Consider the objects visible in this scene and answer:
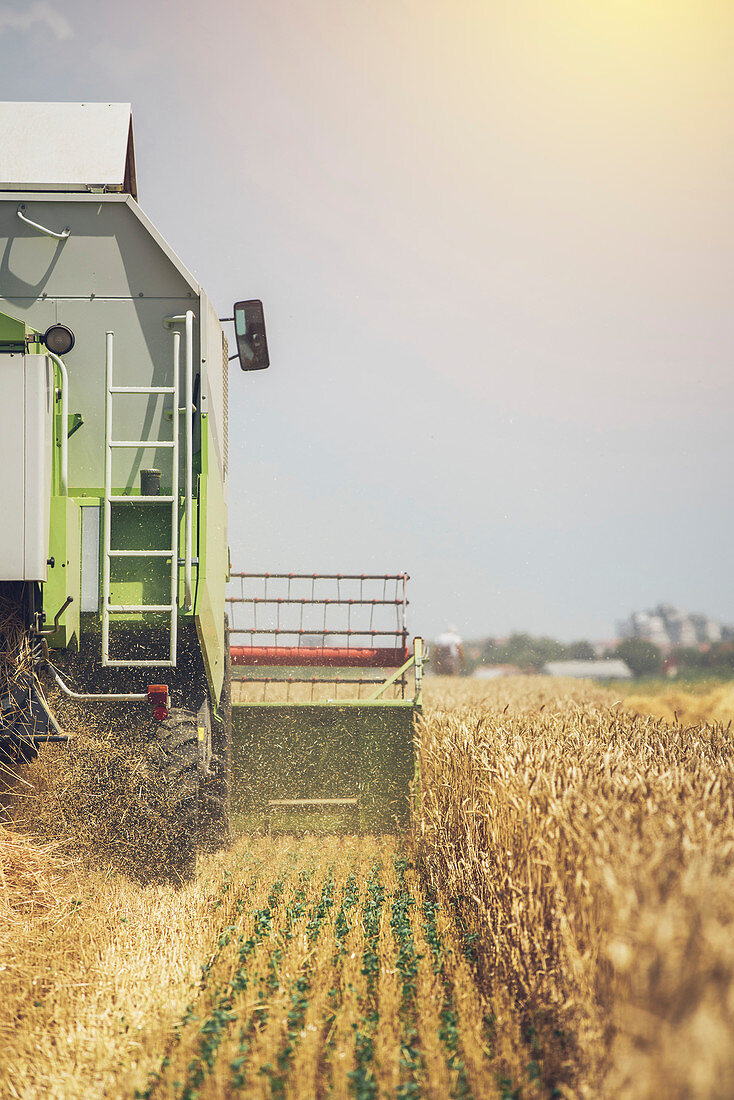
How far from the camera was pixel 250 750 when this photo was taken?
22.7 feet

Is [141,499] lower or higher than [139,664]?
higher

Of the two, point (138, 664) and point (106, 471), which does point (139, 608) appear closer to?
point (138, 664)

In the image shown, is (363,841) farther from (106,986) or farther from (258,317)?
(258,317)

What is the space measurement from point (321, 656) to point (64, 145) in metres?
4.65

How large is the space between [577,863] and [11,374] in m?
3.36

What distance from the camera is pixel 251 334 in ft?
18.8

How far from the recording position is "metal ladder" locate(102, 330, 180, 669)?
4.68m

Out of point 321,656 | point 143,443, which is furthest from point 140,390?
point 321,656

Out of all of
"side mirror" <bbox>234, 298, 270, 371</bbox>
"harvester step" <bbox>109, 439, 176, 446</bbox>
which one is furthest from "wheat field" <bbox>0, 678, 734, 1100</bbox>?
"side mirror" <bbox>234, 298, 270, 371</bbox>

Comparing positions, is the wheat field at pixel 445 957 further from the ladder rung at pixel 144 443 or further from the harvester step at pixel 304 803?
the ladder rung at pixel 144 443

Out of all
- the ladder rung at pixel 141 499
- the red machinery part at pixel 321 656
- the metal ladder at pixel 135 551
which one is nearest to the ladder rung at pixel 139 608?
the metal ladder at pixel 135 551

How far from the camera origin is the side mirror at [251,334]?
570 cm

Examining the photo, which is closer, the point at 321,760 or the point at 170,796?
the point at 170,796

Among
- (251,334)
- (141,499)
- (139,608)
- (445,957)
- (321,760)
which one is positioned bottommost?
(445,957)
